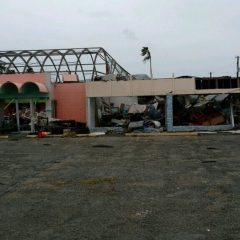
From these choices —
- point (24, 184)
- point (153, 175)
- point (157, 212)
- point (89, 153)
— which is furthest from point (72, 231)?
point (89, 153)

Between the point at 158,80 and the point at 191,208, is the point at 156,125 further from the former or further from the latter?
the point at 191,208

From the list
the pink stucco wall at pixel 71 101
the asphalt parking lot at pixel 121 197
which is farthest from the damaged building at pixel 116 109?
the asphalt parking lot at pixel 121 197

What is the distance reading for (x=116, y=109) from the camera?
37.3 m

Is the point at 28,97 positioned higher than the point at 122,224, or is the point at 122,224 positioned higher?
the point at 28,97

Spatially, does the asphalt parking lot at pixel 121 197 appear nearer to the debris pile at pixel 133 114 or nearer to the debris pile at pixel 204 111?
the debris pile at pixel 133 114

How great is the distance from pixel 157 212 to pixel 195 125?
24444 millimetres

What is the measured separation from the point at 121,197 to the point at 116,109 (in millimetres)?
27899

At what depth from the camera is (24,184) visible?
1142 cm

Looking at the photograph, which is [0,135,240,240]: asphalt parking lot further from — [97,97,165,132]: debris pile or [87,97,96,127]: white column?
[87,97,96,127]: white column

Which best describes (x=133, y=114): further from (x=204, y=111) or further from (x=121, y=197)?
(x=121, y=197)

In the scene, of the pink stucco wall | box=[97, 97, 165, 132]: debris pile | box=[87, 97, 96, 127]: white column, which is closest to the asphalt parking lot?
box=[97, 97, 165, 132]: debris pile

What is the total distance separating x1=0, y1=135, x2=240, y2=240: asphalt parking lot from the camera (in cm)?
711

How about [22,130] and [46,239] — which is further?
[22,130]

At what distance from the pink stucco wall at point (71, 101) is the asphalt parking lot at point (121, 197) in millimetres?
17842
